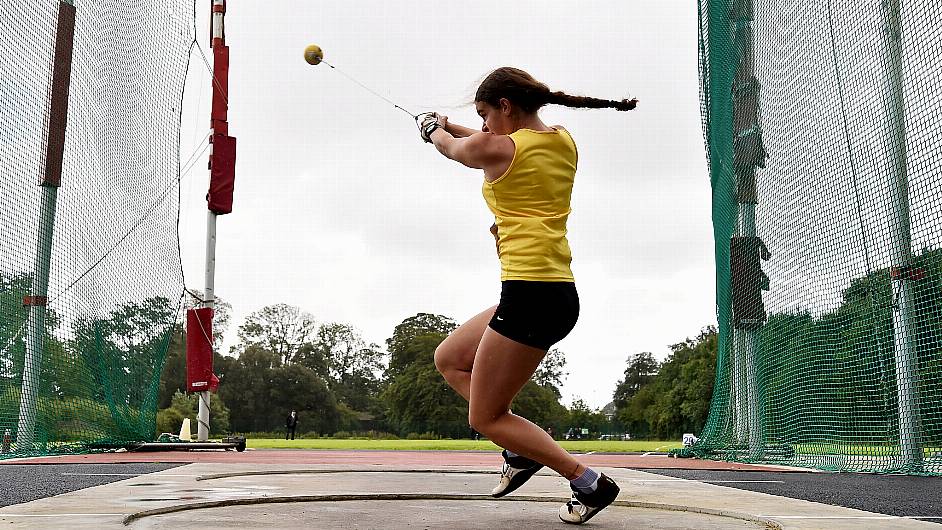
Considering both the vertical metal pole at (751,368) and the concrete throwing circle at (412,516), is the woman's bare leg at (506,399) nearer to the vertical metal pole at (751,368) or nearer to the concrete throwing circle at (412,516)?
the concrete throwing circle at (412,516)

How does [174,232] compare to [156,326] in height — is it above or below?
above

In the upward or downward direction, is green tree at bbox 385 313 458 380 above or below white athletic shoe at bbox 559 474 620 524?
above

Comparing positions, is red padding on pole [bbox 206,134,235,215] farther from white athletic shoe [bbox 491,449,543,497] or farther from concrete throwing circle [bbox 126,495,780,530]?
white athletic shoe [bbox 491,449,543,497]

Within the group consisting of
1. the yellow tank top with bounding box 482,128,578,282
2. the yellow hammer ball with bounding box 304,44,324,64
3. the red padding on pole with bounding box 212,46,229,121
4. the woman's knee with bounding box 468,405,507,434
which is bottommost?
the woman's knee with bounding box 468,405,507,434

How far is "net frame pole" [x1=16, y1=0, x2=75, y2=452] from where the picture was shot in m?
9.15

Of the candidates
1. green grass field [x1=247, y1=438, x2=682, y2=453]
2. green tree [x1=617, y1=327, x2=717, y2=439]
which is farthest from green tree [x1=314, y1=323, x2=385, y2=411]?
green grass field [x1=247, y1=438, x2=682, y2=453]

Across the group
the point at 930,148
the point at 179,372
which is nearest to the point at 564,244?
the point at 930,148

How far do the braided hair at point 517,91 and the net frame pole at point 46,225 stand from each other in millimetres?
7335

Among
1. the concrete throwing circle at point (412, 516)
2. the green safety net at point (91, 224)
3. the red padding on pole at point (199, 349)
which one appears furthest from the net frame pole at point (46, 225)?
the concrete throwing circle at point (412, 516)

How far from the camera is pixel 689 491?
4520mm

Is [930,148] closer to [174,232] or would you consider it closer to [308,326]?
[174,232]

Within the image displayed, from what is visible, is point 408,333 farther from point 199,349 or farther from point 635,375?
point 199,349

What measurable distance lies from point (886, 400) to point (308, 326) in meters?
51.7

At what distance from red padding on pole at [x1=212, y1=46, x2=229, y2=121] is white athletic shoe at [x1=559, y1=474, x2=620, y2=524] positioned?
35.4ft
